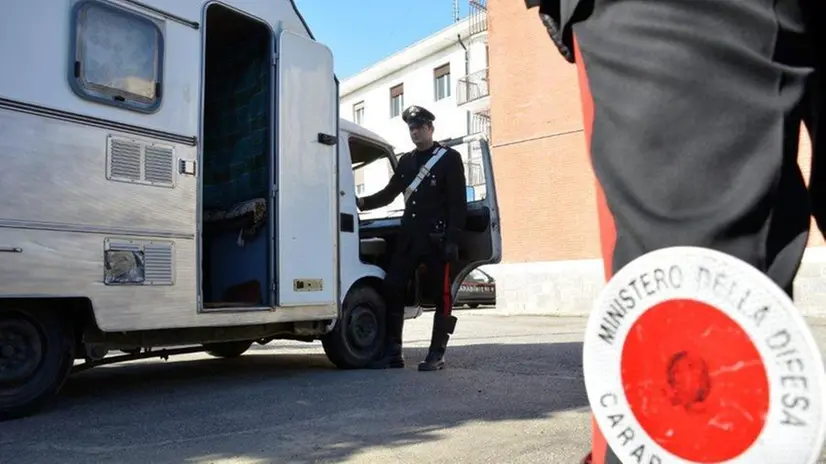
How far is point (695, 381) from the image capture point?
779mm

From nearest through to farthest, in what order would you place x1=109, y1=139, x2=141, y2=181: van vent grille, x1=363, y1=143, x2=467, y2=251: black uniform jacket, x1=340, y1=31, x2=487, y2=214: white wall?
1. x1=109, y1=139, x2=141, y2=181: van vent grille
2. x1=363, y1=143, x2=467, y2=251: black uniform jacket
3. x1=340, y1=31, x2=487, y2=214: white wall

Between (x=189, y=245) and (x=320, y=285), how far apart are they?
4.00 ft

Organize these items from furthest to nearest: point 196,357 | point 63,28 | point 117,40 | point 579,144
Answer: point 579,144 < point 196,357 < point 117,40 < point 63,28

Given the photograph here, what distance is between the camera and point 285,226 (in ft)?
16.9

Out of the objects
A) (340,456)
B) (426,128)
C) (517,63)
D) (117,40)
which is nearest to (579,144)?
(517,63)

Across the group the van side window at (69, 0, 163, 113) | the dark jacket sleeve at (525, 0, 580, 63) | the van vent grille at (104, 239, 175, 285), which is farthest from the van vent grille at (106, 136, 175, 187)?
the dark jacket sleeve at (525, 0, 580, 63)

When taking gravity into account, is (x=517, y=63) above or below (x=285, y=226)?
above

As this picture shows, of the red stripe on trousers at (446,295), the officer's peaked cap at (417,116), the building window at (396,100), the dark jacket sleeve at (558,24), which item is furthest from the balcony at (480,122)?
the dark jacket sleeve at (558,24)

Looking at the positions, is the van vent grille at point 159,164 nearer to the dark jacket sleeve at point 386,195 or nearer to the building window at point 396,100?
the dark jacket sleeve at point 386,195

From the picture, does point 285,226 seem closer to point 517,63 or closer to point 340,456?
point 340,456

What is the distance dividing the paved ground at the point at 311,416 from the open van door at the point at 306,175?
0.72 meters

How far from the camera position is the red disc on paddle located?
2.39 ft

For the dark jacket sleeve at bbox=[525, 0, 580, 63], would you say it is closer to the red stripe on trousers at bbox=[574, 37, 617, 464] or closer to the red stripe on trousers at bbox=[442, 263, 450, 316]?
the red stripe on trousers at bbox=[574, 37, 617, 464]

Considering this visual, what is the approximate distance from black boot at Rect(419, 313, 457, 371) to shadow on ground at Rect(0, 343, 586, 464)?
6.2 inches
